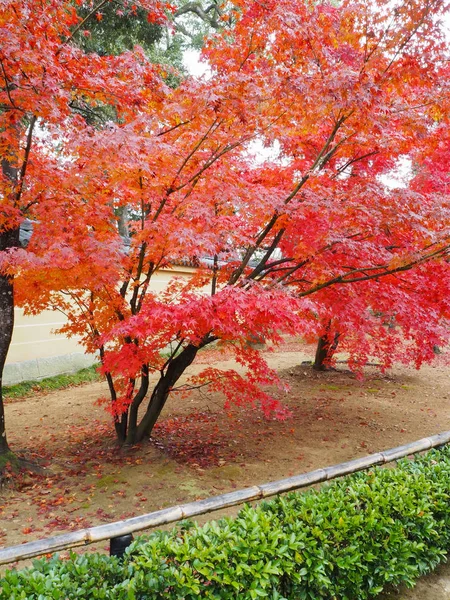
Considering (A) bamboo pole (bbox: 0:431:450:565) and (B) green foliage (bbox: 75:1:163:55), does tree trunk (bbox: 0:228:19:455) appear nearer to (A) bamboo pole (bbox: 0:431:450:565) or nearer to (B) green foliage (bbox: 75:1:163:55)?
(A) bamboo pole (bbox: 0:431:450:565)

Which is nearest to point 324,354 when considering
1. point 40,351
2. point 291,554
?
point 40,351

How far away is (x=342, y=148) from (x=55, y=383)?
9150 millimetres

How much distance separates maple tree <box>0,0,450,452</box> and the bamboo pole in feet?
4.95

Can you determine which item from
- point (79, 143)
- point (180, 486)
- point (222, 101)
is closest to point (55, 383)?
point (180, 486)

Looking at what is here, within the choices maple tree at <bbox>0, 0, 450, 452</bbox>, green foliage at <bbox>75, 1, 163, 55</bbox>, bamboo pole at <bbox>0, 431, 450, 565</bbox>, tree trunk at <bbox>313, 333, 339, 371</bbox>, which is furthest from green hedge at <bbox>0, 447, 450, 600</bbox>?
green foliage at <bbox>75, 1, 163, 55</bbox>

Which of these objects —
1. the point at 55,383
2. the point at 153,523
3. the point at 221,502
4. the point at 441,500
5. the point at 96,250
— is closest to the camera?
the point at 153,523

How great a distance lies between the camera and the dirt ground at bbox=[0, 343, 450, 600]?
5.22 meters

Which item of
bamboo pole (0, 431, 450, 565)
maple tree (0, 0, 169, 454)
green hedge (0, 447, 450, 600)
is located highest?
maple tree (0, 0, 169, 454)

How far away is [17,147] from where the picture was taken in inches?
210

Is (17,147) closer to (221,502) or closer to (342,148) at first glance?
(342,148)

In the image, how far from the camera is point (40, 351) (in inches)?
438

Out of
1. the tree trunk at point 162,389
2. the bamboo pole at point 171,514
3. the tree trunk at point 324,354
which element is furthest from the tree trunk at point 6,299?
the tree trunk at point 324,354

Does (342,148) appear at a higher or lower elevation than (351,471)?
higher

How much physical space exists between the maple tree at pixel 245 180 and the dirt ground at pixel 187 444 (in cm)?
110
